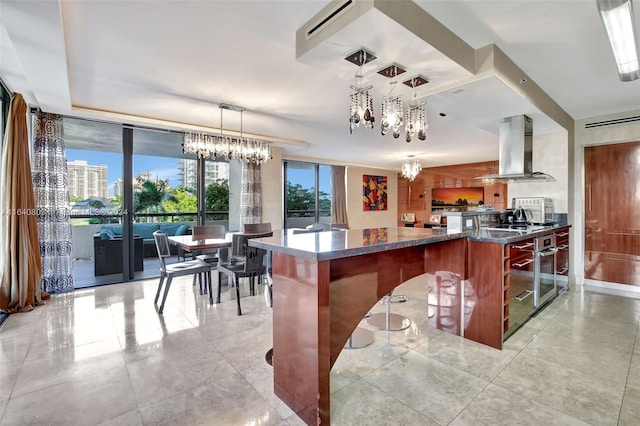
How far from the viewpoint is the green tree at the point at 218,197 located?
5857 millimetres

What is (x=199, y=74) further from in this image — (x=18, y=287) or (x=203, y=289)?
(x=18, y=287)

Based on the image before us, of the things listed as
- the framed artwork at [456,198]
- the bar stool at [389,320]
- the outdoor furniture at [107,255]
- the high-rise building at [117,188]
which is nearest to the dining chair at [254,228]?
the bar stool at [389,320]

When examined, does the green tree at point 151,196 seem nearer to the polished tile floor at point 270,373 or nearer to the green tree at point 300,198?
the polished tile floor at point 270,373

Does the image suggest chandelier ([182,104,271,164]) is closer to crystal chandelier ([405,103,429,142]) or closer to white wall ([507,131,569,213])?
crystal chandelier ([405,103,429,142])

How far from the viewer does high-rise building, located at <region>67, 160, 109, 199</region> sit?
4.56 meters

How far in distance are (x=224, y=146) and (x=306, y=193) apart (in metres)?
4.38

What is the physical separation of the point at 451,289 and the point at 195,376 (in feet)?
7.46

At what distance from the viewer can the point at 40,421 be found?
1.70 metres

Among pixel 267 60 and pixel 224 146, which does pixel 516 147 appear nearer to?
pixel 267 60

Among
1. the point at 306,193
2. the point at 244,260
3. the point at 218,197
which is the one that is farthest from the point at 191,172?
the point at 306,193

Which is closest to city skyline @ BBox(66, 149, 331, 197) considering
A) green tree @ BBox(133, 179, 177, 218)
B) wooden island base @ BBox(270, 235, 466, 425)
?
green tree @ BBox(133, 179, 177, 218)

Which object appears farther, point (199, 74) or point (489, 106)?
point (489, 106)

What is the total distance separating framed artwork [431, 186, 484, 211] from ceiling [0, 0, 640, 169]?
474cm

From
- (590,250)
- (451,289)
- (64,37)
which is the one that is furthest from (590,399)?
(64,37)
